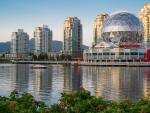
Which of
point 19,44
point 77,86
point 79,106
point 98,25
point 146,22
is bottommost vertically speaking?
point 77,86

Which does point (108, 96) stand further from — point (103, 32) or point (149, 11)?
point (149, 11)

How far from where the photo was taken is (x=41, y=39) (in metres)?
186

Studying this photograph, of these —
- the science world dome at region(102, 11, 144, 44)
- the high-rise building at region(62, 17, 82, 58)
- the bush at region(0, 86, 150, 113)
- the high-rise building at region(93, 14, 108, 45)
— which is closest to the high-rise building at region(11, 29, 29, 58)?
the high-rise building at region(62, 17, 82, 58)

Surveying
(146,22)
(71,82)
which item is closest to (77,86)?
(71,82)

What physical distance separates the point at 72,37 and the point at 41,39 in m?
28.5

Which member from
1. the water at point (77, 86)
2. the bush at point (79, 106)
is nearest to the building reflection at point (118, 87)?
the water at point (77, 86)

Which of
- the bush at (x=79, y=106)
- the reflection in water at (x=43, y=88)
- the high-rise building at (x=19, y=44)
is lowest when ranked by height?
the reflection in water at (x=43, y=88)

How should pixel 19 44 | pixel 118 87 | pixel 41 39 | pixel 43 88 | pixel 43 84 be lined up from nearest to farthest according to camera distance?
pixel 43 88, pixel 118 87, pixel 43 84, pixel 41 39, pixel 19 44

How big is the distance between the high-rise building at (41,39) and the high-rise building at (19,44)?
11635mm

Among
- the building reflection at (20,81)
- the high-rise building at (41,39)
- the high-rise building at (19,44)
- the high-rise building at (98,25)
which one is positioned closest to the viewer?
the building reflection at (20,81)

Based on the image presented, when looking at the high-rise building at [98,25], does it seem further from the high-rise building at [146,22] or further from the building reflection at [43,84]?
the building reflection at [43,84]

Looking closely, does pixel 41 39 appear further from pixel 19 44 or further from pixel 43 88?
pixel 43 88

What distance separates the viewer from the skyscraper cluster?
537 feet

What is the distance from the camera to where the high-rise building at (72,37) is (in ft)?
541
